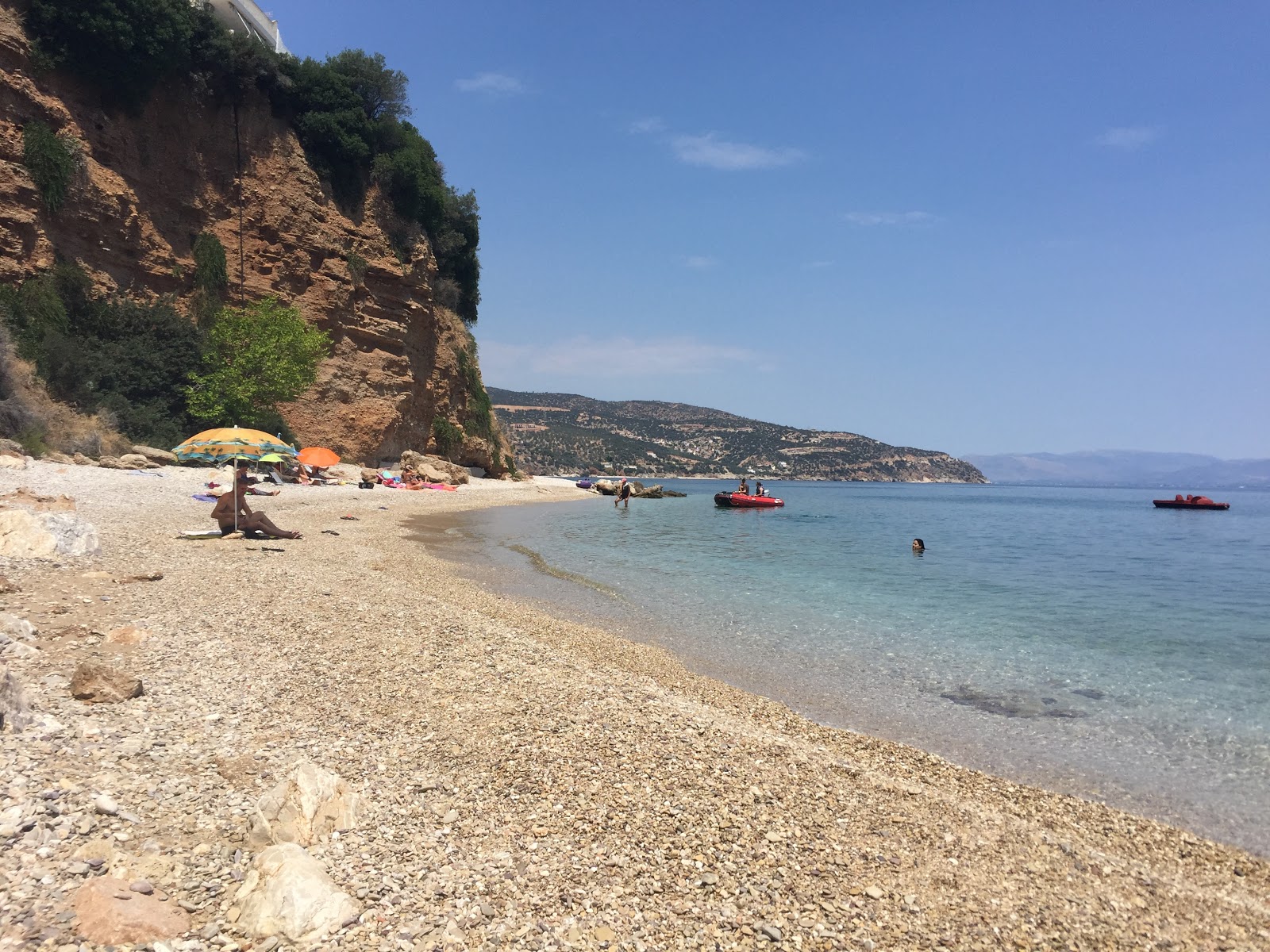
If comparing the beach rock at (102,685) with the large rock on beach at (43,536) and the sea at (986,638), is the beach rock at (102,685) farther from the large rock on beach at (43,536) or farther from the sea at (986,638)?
the sea at (986,638)

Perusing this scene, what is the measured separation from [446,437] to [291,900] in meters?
41.3

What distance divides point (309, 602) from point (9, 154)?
25913 mm

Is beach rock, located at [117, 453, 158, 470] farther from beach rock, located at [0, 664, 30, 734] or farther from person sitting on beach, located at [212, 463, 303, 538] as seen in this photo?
beach rock, located at [0, 664, 30, 734]

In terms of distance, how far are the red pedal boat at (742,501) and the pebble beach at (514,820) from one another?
120 ft

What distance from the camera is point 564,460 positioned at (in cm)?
10619

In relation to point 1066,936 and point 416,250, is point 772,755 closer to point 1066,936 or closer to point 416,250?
point 1066,936

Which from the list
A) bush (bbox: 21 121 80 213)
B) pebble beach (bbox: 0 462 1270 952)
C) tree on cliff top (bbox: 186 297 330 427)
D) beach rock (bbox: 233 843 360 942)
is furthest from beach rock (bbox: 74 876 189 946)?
bush (bbox: 21 121 80 213)

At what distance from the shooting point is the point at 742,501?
1693 inches

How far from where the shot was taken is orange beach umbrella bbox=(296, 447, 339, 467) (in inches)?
1137

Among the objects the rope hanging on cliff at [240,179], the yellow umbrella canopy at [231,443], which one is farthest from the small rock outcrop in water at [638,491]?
the yellow umbrella canopy at [231,443]

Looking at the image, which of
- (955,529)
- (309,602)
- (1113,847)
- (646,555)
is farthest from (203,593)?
(955,529)

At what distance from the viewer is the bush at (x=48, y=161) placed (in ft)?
78.0

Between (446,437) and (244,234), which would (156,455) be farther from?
(446,437)

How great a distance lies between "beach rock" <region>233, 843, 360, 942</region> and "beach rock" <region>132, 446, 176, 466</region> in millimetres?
24051
